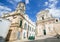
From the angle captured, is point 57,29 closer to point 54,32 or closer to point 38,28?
point 54,32

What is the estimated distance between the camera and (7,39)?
33.5 ft

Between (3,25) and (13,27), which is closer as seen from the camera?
(3,25)

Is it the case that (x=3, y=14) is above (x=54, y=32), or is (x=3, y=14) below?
above

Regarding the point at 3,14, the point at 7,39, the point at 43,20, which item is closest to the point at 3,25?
the point at 7,39

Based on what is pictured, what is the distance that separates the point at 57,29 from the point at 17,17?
17.0ft

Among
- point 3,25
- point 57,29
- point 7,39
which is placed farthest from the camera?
point 57,29

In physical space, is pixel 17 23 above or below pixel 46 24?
above

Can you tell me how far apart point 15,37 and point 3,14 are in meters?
4.48

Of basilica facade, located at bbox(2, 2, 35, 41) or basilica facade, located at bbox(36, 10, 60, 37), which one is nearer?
basilica facade, located at bbox(2, 2, 35, 41)

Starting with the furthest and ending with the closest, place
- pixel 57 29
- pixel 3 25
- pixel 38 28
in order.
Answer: pixel 38 28 < pixel 57 29 < pixel 3 25

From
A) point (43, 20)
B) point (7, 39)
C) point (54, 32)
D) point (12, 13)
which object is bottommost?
point (7, 39)

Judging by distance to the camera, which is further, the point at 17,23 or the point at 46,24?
the point at 46,24

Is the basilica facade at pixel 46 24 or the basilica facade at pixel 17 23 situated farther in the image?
the basilica facade at pixel 46 24

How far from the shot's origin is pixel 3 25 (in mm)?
9062
